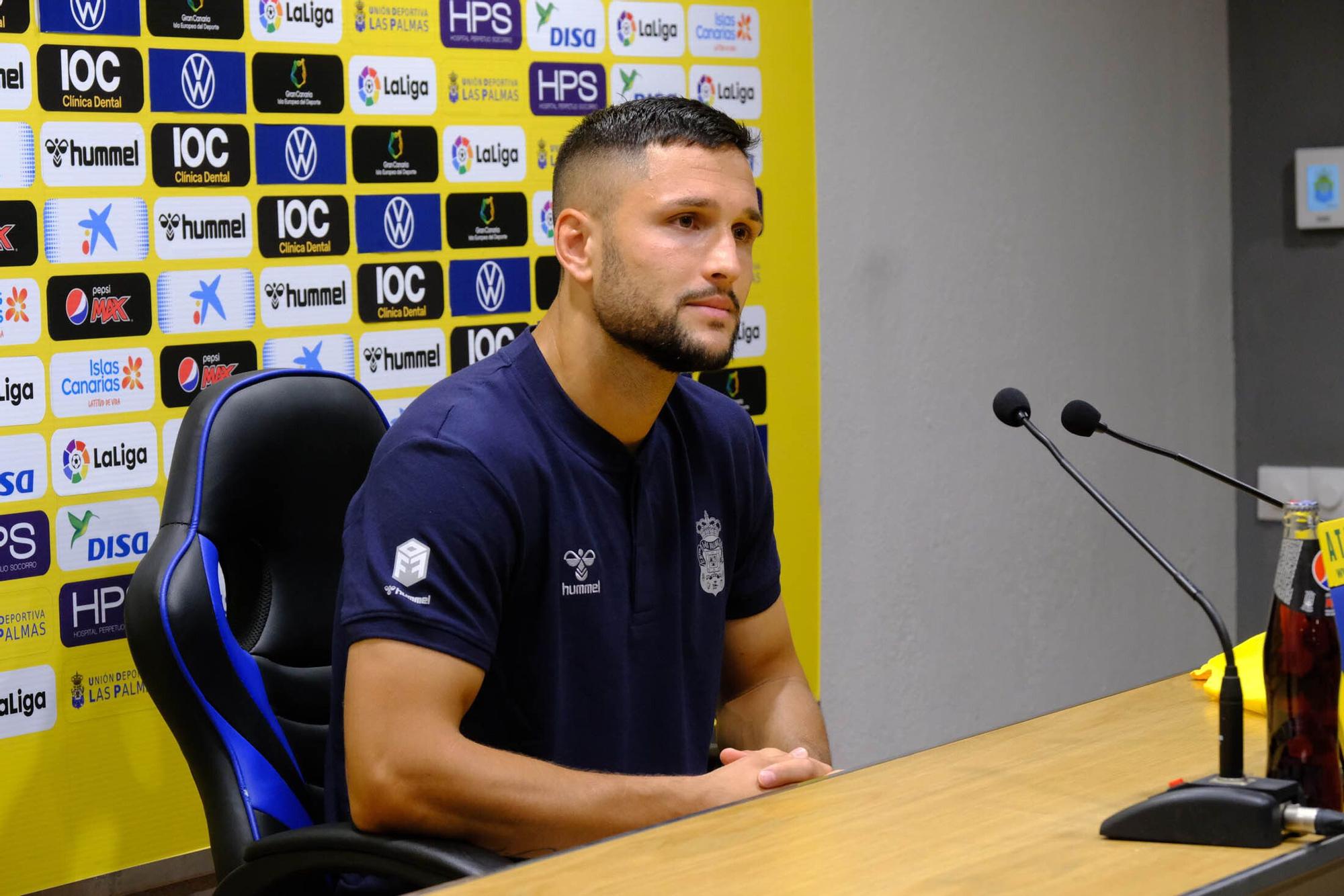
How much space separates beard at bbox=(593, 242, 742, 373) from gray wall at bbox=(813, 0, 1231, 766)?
1.29m

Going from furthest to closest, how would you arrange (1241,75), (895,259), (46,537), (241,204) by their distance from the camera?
(1241,75) → (895,259) → (241,204) → (46,537)

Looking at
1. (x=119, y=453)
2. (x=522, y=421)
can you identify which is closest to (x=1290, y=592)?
(x=522, y=421)

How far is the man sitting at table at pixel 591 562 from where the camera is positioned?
1.55 metres

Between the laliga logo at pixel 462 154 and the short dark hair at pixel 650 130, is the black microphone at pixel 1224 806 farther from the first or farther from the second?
the laliga logo at pixel 462 154

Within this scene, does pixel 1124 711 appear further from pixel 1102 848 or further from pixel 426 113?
pixel 426 113

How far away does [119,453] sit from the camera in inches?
83.7

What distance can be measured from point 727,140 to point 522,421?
16.7 inches

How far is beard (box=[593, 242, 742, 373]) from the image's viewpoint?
1766 millimetres

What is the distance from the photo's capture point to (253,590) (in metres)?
1.79

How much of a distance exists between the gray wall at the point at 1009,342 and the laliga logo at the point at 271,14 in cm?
114

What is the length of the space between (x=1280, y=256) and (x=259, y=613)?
289 cm

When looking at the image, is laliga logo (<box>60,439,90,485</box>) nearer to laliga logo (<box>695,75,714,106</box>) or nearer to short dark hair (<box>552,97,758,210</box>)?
short dark hair (<box>552,97,758,210</box>)

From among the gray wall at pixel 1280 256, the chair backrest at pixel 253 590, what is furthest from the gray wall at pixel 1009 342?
the chair backrest at pixel 253 590

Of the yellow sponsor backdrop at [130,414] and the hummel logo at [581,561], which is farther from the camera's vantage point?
the yellow sponsor backdrop at [130,414]
